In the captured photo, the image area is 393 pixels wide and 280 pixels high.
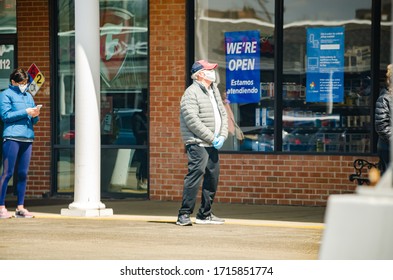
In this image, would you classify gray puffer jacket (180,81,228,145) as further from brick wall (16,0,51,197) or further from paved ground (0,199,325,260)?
brick wall (16,0,51,197)

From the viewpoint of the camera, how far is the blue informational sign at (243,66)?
47.6 feet

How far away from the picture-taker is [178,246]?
9.67 meters

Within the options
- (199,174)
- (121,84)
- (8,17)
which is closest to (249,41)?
(121,84)

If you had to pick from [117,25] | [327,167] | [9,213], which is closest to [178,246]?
[9,213]

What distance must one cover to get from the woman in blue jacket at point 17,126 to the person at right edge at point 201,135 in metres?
1.96

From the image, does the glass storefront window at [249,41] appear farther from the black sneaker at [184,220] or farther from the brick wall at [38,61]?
the black sneaker at [184,220]

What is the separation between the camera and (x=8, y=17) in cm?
1584

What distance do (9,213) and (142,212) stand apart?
173 cm

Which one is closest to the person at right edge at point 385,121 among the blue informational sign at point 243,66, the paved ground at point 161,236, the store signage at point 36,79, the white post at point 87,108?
the paved ground at point 161,236

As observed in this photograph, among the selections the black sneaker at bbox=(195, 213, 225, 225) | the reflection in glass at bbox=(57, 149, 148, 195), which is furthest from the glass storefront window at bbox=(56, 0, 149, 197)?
the black sneaker at bbox=(195, 213, 225, 225)

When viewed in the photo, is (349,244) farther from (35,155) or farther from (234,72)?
(35,155)

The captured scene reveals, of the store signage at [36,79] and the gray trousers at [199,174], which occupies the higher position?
the store signage at [36,79]
